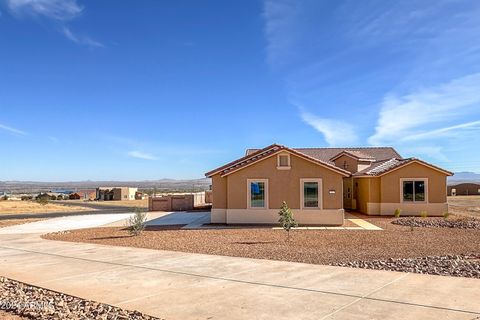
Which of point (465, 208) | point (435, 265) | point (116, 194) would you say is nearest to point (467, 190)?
point (465, 208)

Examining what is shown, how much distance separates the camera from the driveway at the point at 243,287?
278 inches

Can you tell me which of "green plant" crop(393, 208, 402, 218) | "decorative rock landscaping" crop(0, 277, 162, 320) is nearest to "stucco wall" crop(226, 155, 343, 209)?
"green plant" crop(393, 208, 402, 218)

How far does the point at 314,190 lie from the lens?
2181 cm

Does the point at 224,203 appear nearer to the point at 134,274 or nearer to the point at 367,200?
the point at 367,200

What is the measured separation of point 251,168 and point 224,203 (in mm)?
2308

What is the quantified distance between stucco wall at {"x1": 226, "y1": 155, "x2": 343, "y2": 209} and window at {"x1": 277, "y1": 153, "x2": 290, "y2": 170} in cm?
15

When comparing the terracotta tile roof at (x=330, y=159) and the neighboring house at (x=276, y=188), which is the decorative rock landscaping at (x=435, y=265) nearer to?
the neighboring house at (x=276, y=188)

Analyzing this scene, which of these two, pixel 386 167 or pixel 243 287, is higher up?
pixel 386 167

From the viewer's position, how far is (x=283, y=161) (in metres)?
22.0

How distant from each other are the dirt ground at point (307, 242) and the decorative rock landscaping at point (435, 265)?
25.4 inches

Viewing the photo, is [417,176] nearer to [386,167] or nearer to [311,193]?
[386,167]

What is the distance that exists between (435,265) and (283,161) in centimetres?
1185

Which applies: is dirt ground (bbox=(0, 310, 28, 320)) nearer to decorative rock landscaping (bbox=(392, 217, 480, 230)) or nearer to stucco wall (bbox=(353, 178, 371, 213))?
decorative rock landscaping (bbox=(392, 217, 480, 230))

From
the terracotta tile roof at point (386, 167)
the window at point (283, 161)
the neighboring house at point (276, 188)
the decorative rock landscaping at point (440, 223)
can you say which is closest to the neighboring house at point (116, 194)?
the terracotta tile roof at point (386, 167)
